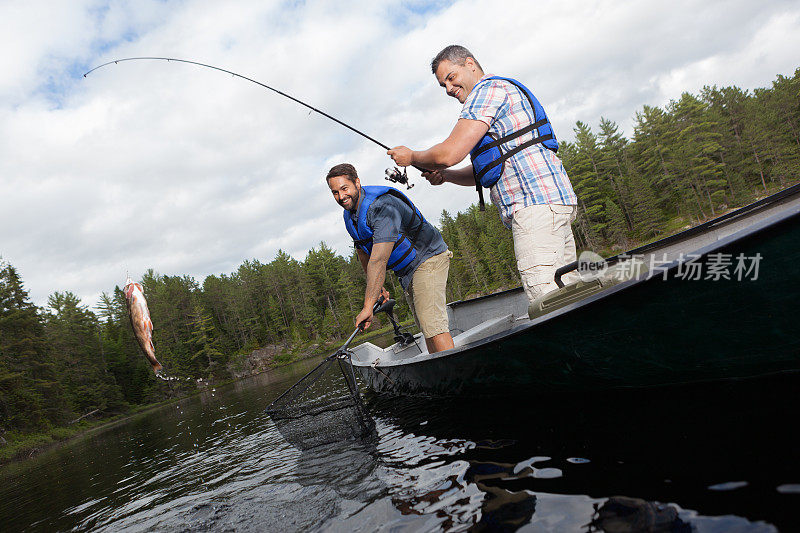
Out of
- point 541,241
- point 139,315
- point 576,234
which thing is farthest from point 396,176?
point 576,234

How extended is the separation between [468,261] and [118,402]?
47046 mm

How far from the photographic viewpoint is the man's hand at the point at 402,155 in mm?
4164

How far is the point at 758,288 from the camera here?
8.05ft

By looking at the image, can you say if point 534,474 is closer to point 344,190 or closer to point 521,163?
point 521,163

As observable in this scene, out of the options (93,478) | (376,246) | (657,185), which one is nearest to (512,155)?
(376,246)

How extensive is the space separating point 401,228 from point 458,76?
Result: 2059mm

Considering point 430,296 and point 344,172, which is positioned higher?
point 344,172

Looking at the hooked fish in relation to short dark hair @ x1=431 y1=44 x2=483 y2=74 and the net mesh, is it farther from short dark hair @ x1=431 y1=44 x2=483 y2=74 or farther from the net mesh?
short dark hair @ x1=431 y1=44 x2=483 y2=74

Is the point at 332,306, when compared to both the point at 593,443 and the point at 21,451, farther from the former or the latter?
the point at 593,443

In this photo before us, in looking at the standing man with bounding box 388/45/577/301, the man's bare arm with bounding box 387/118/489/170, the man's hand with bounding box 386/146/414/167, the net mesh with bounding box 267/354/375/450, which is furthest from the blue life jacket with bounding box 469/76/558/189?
the net mesh with bounding box 267/354/375/450

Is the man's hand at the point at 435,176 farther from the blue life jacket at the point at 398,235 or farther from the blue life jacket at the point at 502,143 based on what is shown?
the blue life jacket at the point at 502,143

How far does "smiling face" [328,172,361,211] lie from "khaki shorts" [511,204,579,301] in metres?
2.23

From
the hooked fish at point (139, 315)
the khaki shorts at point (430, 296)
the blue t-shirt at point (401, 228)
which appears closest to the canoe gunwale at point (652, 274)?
the khaki shorts at point (430, 296)

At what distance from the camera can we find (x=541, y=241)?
365 cm
